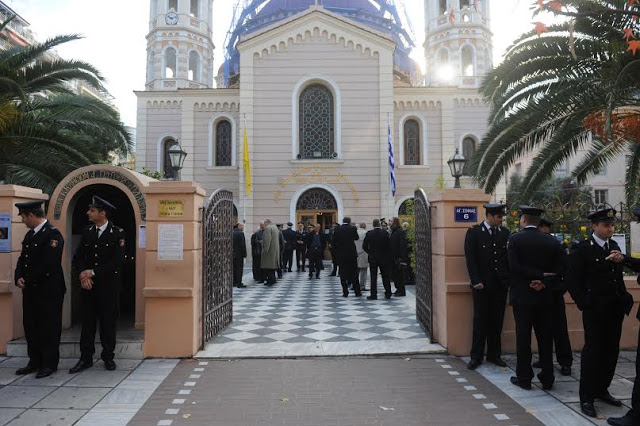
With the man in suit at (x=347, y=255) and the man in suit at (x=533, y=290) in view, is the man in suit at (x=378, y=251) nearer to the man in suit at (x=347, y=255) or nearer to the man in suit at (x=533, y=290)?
the man in suit at (x=347, y=255)

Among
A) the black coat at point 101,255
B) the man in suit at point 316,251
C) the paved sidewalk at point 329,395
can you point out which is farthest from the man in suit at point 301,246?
the black coat at point 101,255

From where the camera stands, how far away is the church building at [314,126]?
22.2 meters

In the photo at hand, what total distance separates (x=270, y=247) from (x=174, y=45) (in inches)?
778

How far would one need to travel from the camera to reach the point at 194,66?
30234 millimetres

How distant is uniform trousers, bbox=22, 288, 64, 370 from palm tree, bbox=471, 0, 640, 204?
7.78 metres

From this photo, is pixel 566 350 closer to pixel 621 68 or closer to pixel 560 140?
pixel 621 68

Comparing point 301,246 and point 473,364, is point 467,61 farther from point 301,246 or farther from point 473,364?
point 473,364

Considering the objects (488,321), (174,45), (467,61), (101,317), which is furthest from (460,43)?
(101,317)

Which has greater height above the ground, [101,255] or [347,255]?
[101,255]

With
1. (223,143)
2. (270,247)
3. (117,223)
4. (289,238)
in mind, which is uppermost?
(223,143)

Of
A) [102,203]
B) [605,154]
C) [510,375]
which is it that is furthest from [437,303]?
[605,154]

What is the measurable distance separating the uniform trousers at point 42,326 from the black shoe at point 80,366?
21 centimetres

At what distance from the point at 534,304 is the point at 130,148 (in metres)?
11.6

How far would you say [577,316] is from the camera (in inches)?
265
